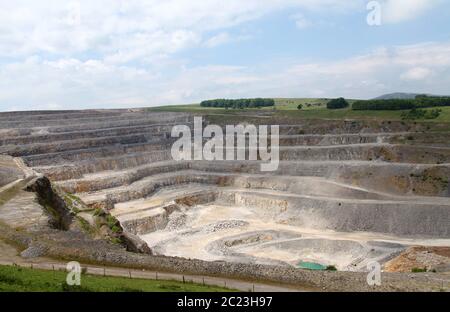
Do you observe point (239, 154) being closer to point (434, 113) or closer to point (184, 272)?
point (434, 113)

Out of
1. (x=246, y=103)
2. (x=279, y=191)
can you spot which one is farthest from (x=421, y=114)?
(x=246, y=103)

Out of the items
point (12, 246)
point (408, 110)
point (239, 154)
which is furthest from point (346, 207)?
point (408, 110)

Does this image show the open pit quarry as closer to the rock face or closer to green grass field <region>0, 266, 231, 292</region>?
the rock face

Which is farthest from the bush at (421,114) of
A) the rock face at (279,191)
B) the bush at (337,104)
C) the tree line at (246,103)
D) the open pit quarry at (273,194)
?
the tree line at (246,103)

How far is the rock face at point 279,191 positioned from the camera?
156 feet

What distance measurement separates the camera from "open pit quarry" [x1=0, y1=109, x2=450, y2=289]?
44594 millimetres

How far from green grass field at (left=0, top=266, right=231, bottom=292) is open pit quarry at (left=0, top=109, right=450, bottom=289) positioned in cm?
1015

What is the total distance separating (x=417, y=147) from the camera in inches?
2721

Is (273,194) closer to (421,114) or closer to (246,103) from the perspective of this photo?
(421,114)

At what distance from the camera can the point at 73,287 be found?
17906 millimetres

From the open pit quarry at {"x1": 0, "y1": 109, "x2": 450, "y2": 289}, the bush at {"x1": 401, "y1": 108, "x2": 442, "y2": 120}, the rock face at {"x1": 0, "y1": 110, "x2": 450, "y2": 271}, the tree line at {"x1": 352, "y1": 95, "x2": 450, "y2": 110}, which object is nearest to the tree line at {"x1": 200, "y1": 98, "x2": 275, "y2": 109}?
the tree line at {"x1": 352, "y1": 95, "x2": 450, "y2": 110}

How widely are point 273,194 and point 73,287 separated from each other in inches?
1918

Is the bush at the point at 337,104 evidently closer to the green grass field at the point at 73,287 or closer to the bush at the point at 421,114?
the bush at the point at 421,114
